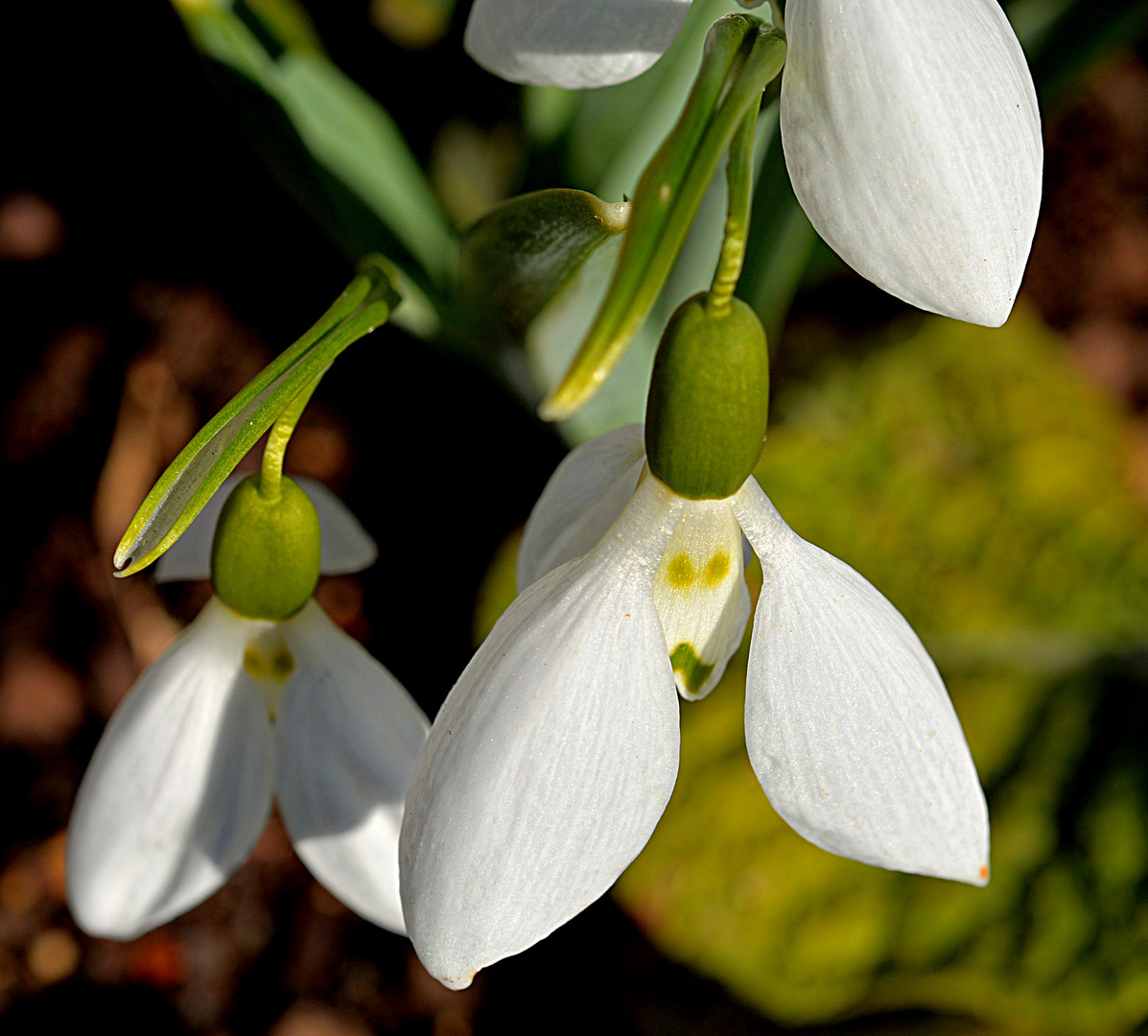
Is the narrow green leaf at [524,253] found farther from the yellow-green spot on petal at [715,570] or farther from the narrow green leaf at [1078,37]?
the narrow green leaf at [1078,37]

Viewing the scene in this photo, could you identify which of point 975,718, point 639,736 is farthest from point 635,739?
point 975,718

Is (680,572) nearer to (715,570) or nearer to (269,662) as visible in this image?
(715,570)

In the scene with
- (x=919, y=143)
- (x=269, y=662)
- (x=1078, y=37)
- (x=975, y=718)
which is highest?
(x=919, y=143)

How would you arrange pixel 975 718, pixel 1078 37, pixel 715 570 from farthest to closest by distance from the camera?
1. pixel 975 718
2. pixel 1078 37
3. pixel 715 570

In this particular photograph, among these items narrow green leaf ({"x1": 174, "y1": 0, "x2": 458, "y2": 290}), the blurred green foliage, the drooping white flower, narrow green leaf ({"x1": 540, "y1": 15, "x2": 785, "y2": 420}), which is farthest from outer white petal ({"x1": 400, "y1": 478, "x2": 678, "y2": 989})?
the blurred green foliage

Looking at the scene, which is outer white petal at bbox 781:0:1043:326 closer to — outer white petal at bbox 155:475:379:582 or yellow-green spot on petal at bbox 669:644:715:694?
yellow-green spot on petal at bbox 669:644:715:694

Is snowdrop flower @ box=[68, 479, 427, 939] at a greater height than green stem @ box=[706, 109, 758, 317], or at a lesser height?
lesser
